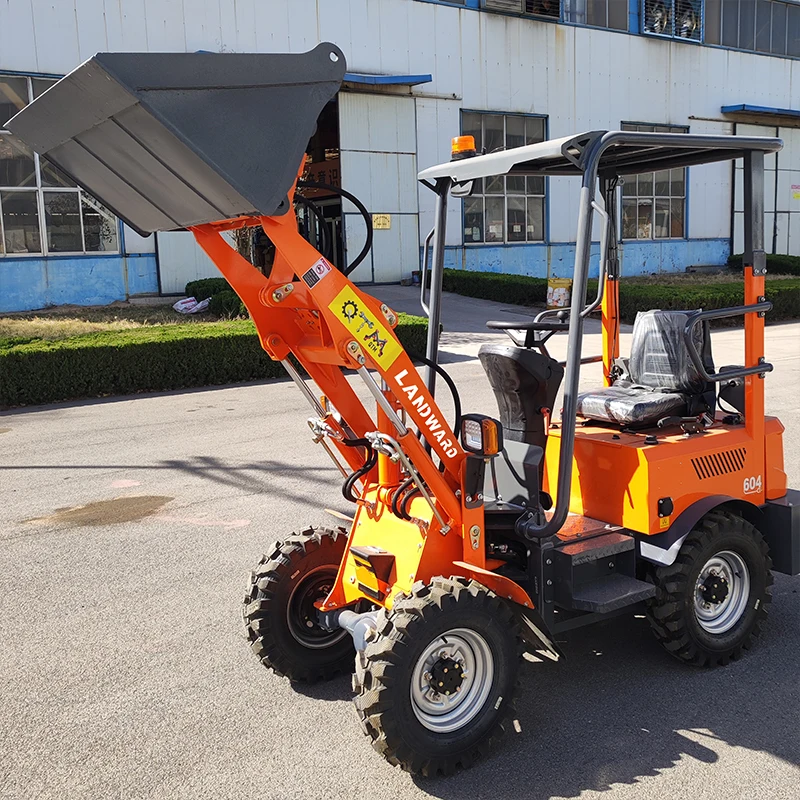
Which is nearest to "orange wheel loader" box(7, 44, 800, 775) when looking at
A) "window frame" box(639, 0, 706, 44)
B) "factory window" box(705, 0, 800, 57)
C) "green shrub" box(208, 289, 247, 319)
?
"green shrub" box(208, 289, 247, 319)

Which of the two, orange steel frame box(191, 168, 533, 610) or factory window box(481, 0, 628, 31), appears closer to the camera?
orange steel frame box(191, 168, 533, 610)

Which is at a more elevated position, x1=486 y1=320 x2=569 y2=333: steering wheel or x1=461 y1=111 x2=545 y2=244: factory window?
x1=461 y1=111 x2=545 y2=244: factory window

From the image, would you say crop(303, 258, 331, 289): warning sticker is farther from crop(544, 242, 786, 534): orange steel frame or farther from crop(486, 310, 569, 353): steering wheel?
crop(544, 242, 786, 534): orange steel frame

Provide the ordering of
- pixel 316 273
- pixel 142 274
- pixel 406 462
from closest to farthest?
pixel 316 273
pixel 406 462
pixel 142 274

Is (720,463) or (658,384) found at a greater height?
(658,384)

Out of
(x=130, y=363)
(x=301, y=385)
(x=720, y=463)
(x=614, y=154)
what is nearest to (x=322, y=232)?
(x=301, y=385)

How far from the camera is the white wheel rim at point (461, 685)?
346cm

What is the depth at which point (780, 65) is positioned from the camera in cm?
3216

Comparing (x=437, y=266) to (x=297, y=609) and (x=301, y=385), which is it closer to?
(x=301, y=385)

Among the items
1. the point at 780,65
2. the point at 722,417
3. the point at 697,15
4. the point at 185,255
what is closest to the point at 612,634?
the point at 722,417

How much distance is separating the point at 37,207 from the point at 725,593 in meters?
20.0

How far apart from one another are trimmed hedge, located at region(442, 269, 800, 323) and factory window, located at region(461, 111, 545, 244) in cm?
344

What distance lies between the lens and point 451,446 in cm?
371

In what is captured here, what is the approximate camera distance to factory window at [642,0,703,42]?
28.5 m
